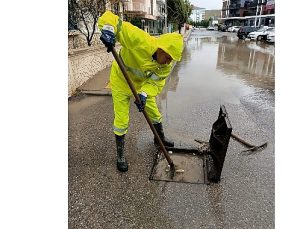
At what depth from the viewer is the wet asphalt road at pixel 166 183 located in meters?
2.44

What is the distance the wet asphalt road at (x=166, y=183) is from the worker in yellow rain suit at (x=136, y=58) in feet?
1.33

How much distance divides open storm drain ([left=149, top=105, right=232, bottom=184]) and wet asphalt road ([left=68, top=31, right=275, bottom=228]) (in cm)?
12

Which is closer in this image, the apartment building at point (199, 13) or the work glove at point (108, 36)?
the work glove at point (108, 36)

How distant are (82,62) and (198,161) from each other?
4.60 metres

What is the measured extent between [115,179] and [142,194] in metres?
0.41

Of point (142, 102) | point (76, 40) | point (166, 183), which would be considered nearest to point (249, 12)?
point (76, 40)

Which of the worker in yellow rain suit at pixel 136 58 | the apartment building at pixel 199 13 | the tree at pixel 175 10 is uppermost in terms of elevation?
the apartment building at pixel 199 13

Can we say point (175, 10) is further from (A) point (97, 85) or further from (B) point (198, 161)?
(B) point (198, 161)

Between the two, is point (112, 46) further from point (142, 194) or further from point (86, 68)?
point (86, 68)

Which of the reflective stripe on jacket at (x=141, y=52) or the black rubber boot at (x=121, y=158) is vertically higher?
the reflective stripe on jacket at (x=141, y=52)

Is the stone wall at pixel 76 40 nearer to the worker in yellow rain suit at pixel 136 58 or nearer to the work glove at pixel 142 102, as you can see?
the worker in yellow rain suit at pixel 136 58

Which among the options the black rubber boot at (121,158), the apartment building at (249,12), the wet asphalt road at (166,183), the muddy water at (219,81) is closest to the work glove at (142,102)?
the black rubber boot at (121,158)

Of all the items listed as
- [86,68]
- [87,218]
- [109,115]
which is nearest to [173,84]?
[86,68]

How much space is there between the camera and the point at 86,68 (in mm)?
7113
